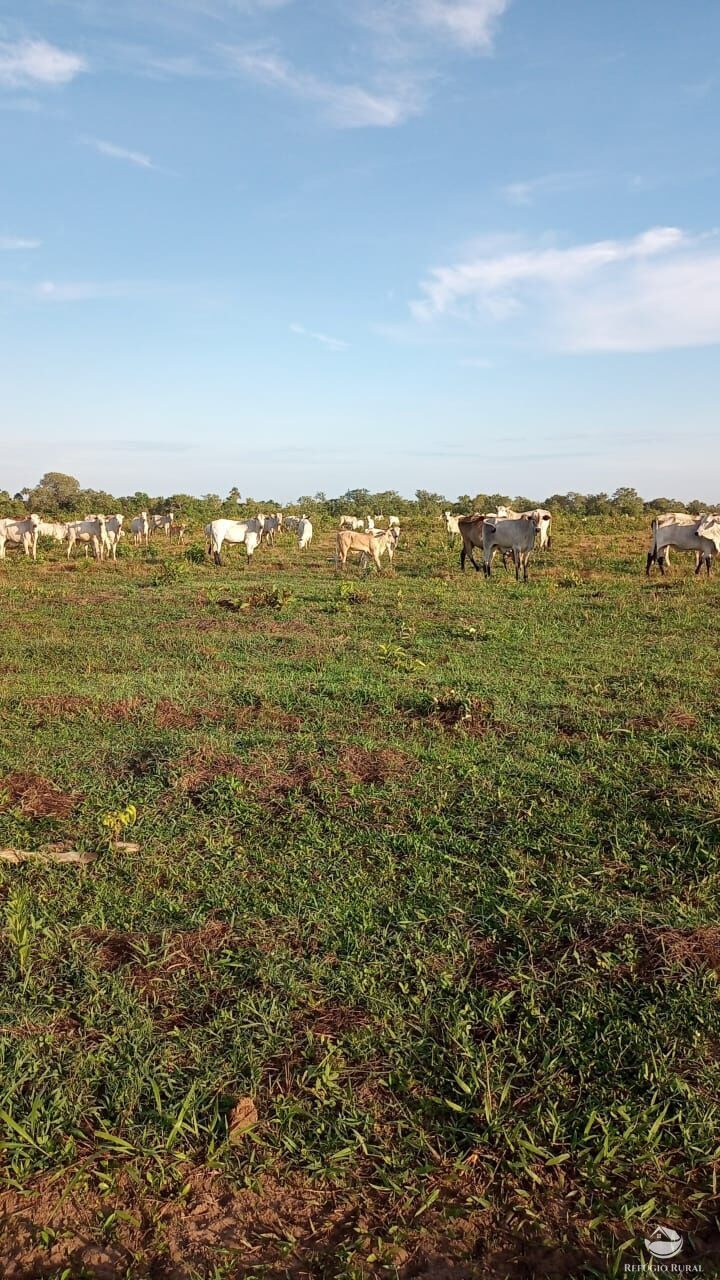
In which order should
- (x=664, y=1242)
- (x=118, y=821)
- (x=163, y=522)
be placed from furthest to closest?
A: (x=163, y=522), (x=118, y=821), (x=664, y=1242)

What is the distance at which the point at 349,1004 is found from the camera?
2922 millimetres

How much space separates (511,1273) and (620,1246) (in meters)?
0.32

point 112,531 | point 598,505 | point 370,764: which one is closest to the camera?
point 370,764

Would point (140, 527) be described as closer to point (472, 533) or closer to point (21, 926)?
point (472, 533)

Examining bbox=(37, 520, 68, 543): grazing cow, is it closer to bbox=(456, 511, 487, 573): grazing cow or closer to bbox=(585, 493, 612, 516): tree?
bbox=(456, 511, 487, 573): grazing cow

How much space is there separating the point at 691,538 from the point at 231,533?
11.4 meters

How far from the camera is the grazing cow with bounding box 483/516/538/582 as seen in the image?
15258 mm

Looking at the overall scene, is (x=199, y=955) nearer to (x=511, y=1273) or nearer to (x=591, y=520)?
(x=511, y=1273)

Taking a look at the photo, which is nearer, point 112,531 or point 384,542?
point 384,542

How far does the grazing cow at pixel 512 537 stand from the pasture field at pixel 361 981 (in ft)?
29.6

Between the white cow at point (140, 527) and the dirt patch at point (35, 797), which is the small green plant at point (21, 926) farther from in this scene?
the white cow at point (140, 527)

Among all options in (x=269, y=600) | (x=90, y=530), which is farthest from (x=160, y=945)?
(x=90, y=530)

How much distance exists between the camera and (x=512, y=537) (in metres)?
15.6

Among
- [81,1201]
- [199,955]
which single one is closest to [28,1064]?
[81,1201]
